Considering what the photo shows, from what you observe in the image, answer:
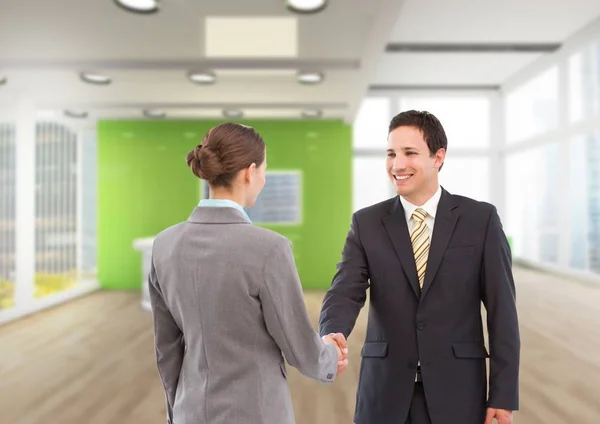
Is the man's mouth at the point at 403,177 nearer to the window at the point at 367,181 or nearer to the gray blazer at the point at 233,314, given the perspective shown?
the gray blazer at the point at 233,314

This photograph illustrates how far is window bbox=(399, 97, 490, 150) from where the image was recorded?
34.5 feet

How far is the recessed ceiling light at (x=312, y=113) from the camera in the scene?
8.07m

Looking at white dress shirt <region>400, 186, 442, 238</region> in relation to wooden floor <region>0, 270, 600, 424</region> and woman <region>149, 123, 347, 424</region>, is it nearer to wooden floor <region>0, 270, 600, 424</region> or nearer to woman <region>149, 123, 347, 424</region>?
woman <region>149, 123, 347, 424</region>

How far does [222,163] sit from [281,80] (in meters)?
5.01

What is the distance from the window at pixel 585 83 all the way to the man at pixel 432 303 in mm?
7486

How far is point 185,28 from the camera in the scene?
443cm

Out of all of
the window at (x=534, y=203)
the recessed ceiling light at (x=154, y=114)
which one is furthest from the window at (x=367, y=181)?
the recessed ceiling light at (x=154, y=114)

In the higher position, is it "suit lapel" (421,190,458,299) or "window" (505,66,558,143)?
"window" (505,66,558,143)

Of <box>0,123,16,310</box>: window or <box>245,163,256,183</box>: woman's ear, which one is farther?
<box>0,123,16,310</box>: window

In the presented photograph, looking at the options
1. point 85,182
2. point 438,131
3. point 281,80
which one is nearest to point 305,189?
point 281,80

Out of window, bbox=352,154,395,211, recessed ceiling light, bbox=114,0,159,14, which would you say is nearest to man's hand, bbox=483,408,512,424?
recessed ceiling light, bbox=114,0,159,14

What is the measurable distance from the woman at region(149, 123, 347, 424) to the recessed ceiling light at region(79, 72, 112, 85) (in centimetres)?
503

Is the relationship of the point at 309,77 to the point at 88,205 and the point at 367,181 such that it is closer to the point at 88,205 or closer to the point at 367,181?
the point at 367,181

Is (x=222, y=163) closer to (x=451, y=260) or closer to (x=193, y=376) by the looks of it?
(x=193, y=376)
